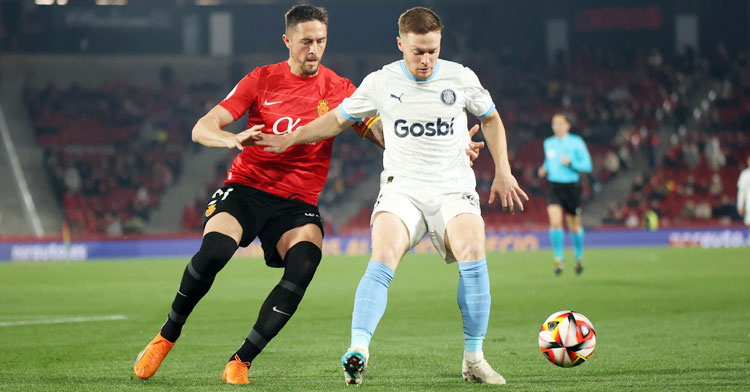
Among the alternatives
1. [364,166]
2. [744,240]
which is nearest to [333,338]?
[744,240]

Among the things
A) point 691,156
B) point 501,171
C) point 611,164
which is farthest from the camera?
point 611,164

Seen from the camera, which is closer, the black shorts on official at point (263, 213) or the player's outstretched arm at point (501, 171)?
the player's outstretched arm at point (501, 171)

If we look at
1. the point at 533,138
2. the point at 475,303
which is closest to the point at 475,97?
the point at 475,303

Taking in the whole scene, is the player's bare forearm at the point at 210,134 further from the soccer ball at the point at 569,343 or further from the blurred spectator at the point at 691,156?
the blurred spectator at the point at 691,156

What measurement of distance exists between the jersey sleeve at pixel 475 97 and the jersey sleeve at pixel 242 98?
155 cm

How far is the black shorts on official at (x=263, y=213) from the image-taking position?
6086 millimetres

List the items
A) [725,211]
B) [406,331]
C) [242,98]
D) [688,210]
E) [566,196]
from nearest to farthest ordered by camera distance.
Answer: [242,98] → [406,331] → [566,196] → [725,211] → [688,210]

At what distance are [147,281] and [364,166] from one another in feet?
54.6

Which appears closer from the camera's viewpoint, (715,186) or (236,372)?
(236,372)

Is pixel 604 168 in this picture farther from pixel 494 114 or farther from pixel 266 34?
pixel 494 114

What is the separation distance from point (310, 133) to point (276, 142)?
0.21m

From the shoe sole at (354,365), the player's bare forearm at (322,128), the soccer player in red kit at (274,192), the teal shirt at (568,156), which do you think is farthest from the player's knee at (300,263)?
the teal shirt at (568,156)

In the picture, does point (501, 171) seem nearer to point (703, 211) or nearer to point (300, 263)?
point (300, 263)

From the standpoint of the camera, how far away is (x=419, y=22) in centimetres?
527
